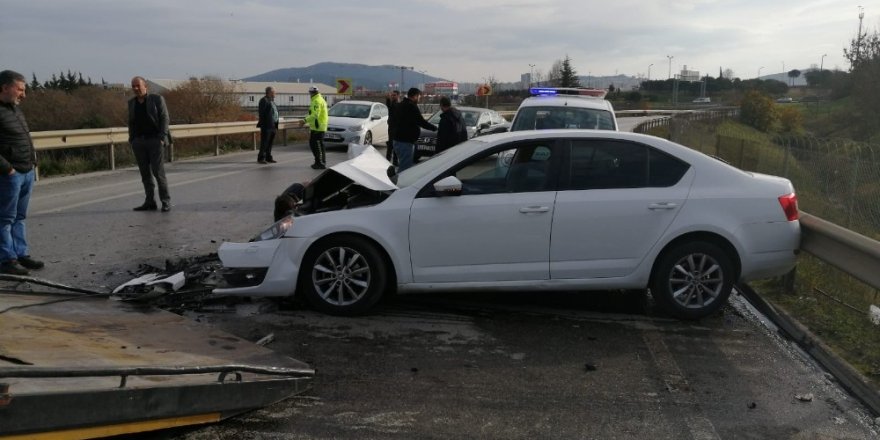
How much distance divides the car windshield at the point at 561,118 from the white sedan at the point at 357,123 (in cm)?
1005

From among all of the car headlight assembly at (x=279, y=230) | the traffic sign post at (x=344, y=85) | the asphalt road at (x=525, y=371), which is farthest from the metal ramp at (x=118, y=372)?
the traffic sign post at (x=344, y=85)

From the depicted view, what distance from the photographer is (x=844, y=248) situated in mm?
5961

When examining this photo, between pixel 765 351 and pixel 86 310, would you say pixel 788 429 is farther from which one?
pixel 86 310

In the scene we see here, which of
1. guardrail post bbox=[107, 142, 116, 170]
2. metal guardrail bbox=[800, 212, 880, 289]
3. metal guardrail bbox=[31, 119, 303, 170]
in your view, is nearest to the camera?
metal guardrail bbox=[800, 212, 880, 289]

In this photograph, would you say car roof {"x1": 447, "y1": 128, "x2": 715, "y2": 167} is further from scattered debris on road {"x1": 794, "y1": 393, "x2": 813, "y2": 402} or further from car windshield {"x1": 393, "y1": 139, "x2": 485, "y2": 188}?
scattered debris on road {"x1": 794, "y1": 393, "x2": 813, "y2": 402}

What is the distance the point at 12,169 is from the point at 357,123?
16055 mm

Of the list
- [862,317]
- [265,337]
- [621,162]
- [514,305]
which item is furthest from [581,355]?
[862,317]

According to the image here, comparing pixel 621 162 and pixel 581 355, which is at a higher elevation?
pixel 621 162

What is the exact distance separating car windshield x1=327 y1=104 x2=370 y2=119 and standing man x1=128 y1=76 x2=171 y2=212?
13368mm

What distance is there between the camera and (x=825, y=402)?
4.52 metres

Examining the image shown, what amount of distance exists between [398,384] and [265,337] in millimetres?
1224

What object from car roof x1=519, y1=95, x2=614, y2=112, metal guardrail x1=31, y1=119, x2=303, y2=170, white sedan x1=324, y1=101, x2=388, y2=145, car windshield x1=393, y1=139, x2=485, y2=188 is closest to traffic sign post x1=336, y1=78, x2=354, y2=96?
white sedan x1=324, y1=101, x2=388, y2=145

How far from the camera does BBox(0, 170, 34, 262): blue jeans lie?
6.81 meters

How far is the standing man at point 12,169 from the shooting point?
6742mm
